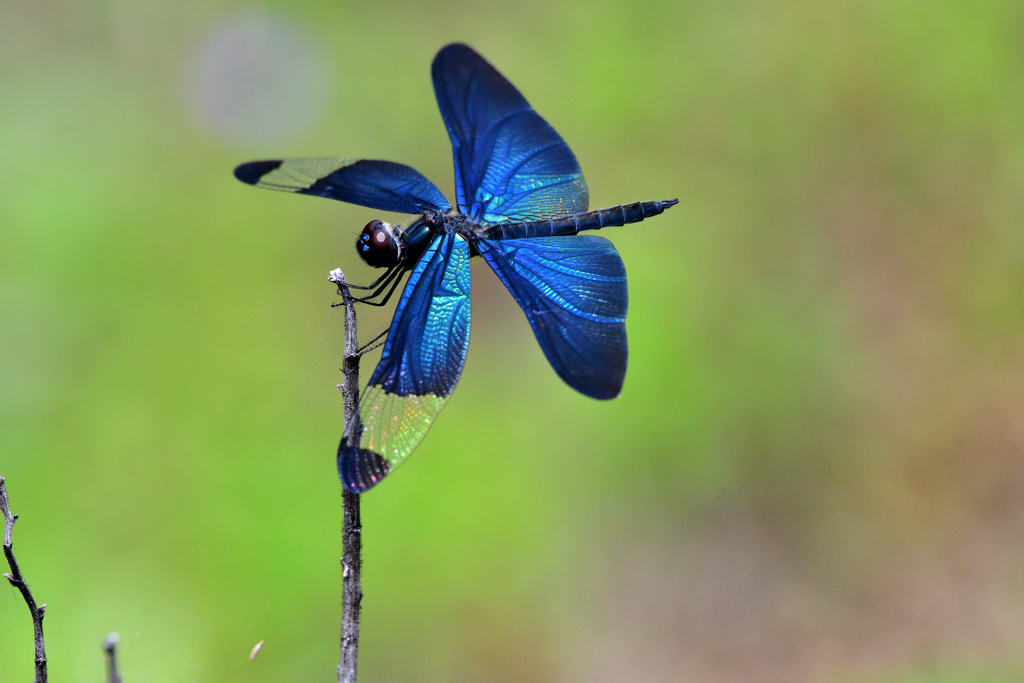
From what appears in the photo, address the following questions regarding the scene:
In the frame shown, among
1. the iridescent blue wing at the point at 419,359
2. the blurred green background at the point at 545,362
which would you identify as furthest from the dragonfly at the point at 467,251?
the blurred green background at the point at 545,362

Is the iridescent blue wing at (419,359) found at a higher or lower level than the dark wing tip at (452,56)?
lower

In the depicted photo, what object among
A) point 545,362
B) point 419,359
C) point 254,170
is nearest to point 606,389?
point 419,359

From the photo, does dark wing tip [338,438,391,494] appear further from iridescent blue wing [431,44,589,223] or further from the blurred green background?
the blurred green background

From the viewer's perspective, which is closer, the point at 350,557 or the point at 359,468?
the point at 350,557

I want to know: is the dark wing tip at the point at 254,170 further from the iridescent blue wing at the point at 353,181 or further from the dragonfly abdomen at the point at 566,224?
the dragonfly abdomen at the point at 566,224

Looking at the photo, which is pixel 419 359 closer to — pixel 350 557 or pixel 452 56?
pixel 350 557

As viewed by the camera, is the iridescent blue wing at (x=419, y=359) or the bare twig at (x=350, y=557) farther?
the iridescent blue wing at (x=419, y=359)

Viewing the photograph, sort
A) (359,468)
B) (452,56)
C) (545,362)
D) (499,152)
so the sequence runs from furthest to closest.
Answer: (545,362) → (499,152) → (452,56) → (359,468)

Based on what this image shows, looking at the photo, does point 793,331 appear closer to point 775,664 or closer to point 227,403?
point 775,664
